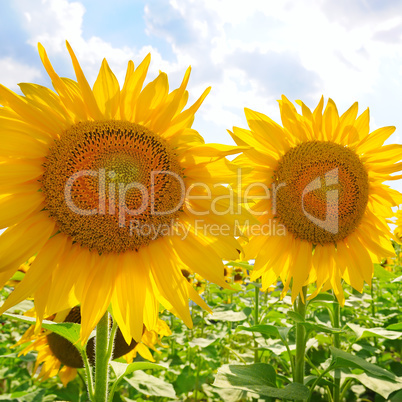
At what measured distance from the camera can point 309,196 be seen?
2.28m

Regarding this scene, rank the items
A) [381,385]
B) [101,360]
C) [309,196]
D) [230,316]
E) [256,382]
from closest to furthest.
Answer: [101,360] → [256,382] → [381,385] → [309,196] → [230,316]

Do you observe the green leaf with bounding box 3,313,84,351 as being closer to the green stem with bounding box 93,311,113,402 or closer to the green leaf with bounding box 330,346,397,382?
the green stem with bounding box 93,311,113,402

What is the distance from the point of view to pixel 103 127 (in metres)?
1.48

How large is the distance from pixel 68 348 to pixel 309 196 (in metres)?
1.74

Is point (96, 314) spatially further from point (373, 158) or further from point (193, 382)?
point (193, 382)

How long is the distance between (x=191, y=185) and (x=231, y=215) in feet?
0.66

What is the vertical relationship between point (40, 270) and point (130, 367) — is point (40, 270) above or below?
above

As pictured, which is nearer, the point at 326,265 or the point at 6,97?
the point at 6,97

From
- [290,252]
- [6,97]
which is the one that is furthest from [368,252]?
[6,97]

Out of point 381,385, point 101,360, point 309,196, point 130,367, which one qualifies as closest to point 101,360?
point 101,360

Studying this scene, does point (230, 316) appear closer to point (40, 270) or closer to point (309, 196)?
point (309, 196)

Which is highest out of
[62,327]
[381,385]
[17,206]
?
[17,206]

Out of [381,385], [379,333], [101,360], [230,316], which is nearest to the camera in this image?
[101,360]

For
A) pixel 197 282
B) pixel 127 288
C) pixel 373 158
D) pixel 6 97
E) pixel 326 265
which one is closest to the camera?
pixel 6 97
